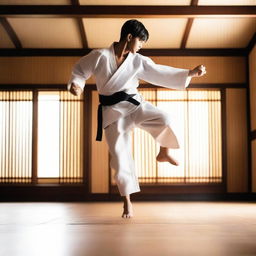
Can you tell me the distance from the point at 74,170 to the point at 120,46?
3606mm

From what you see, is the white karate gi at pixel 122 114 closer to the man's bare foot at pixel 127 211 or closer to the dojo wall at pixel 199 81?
the man's bare foot at pixel 127 211

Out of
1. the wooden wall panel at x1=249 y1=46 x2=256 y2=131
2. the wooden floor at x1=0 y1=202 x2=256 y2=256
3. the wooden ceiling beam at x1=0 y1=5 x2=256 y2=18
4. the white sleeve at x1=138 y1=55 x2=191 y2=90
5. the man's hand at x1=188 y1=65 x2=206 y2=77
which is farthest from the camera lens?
the wooden wall panel at x1=249 y1=46 x2=256 y2=131

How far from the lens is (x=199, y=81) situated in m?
6.80

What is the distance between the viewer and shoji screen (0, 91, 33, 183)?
6711 millimetres

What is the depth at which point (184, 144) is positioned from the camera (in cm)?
673

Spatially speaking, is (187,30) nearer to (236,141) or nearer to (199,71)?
(236,141)

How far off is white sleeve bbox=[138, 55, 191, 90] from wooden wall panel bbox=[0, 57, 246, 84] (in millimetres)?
3312

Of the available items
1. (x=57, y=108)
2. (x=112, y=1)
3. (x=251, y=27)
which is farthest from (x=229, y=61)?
(x=57, y=108)

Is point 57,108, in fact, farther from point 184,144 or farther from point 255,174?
point 255,174

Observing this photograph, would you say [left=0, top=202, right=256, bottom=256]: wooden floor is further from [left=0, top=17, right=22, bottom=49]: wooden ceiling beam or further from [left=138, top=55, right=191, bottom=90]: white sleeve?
[left=0, top=17, right=22, bottom=49]: wooden ceiling beam

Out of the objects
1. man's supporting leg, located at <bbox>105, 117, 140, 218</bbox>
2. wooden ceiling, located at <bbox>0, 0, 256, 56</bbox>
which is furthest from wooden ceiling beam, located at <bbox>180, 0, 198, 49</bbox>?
man's supporting leg, located at <bbox>105, 117, 140, 218</bbox>

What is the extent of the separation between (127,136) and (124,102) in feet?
0.89

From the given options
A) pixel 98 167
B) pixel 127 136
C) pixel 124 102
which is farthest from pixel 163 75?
pixel 98 167

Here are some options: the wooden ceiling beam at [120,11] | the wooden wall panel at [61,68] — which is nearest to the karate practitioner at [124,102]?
the wooden ceiling beam at [120,11]
